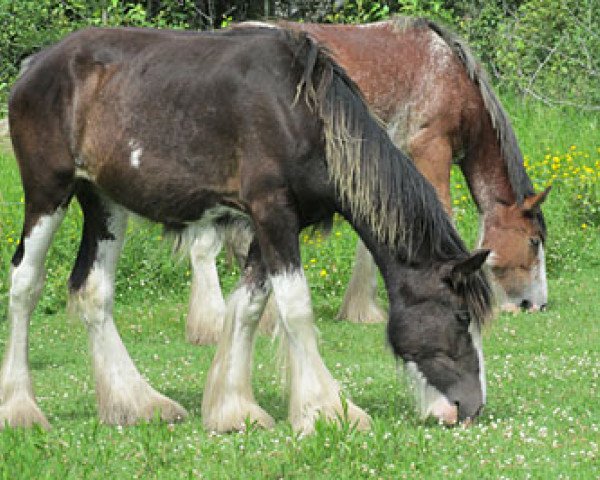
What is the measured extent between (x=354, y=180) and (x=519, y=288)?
4.65 meters

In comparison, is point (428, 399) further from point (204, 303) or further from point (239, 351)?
point (204, 303)

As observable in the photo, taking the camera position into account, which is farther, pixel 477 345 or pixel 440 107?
pixel 440 107

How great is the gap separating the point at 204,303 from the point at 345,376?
2133 millimetres

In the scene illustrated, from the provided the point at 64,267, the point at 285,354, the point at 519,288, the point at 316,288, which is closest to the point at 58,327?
the point at 64,267

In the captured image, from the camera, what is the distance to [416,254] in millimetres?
7039

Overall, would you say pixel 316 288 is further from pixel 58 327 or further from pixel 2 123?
pixel 2 123

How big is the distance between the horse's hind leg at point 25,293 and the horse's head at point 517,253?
4476mm

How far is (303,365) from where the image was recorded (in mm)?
6992

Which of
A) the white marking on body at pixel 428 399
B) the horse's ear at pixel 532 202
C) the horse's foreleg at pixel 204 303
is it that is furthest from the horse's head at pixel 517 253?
the white marking on body at pixel 428 399

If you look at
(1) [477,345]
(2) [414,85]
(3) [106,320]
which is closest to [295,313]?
(1) [477,345]

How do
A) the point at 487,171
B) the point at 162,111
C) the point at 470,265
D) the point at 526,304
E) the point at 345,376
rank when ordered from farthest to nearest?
the point at 526,304
the point at 487,171
the point at 345,376
the point at 162,111
the point at 470,265

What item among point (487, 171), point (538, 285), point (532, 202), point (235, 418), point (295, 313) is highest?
point (295, 313)

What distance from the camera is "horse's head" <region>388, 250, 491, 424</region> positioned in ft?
22.9

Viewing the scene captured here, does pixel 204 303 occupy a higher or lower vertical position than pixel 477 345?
lower
